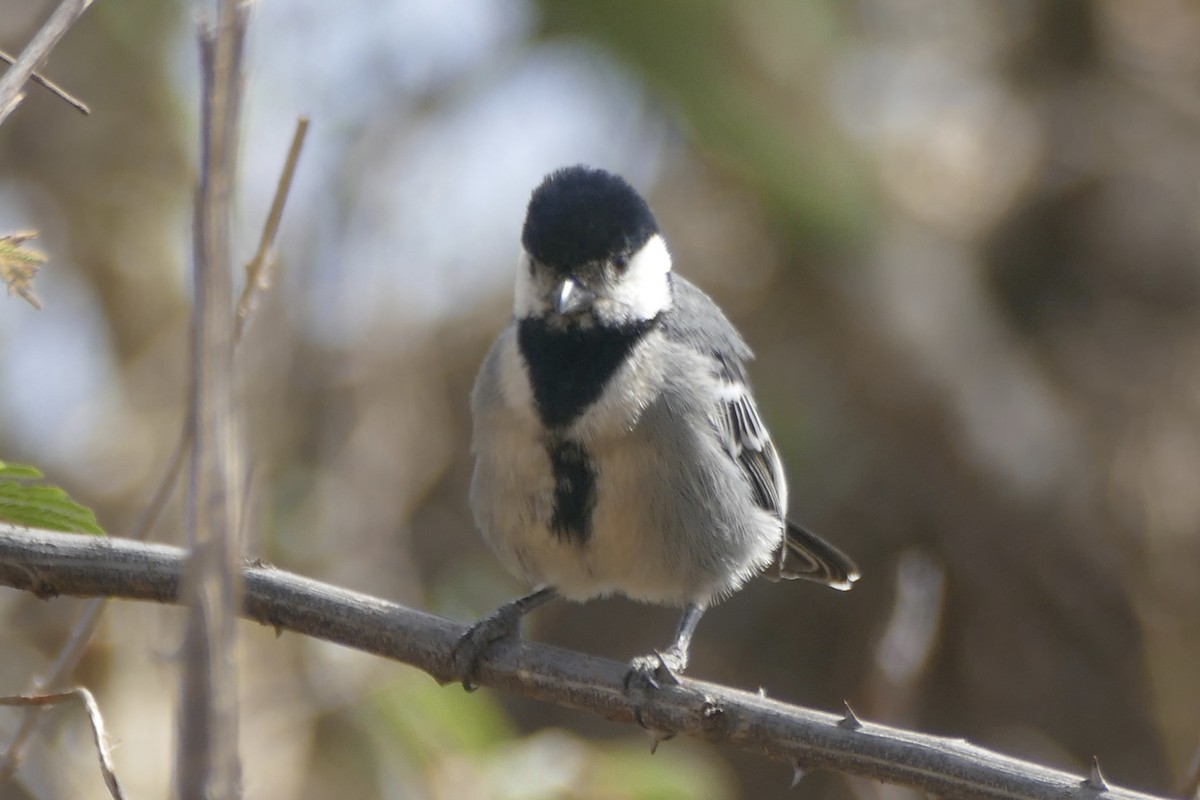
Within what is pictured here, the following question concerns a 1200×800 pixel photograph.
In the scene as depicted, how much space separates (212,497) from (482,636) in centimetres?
165

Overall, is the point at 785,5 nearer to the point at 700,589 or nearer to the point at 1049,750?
the point at 700,589

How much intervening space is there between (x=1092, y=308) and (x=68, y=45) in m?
4.99

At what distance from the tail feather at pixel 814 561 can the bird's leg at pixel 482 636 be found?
3.42 ft

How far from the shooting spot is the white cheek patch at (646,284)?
3055 millimetres

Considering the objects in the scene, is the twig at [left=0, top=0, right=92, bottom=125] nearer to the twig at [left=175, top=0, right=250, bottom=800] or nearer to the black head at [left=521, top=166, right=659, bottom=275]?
the twig at [left=175, top=0, right=250, bottom=800]

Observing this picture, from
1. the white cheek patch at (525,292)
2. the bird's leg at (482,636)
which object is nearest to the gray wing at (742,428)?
the white cheek patch at (525,292)

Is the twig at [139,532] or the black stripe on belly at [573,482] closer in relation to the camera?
the twig at [139,532]

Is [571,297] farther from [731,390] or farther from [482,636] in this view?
[482,636]

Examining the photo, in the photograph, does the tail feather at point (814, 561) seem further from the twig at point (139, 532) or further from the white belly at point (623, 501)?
the twig at point (139, 532)

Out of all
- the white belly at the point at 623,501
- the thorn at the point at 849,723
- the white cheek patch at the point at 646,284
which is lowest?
the thorn at the point at 849,723

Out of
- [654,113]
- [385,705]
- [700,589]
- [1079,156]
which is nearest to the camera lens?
[700,589]

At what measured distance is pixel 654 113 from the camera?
17.3 feet

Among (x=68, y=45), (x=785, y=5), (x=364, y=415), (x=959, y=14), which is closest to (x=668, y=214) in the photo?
(x=785, y=5)

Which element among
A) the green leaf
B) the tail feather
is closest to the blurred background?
the tail feather
